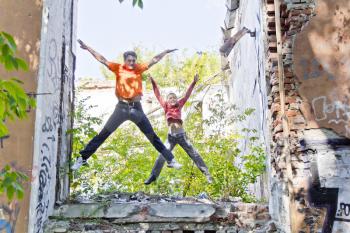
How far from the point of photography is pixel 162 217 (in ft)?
17.7

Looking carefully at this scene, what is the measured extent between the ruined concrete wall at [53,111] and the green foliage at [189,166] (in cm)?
44

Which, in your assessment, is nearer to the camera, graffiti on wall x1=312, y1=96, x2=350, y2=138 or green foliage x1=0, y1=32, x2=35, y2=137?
green foliage x1=0, y1=32, x2=35, y2=137

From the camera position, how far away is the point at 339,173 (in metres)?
4.61

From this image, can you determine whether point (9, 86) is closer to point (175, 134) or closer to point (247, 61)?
point (175, 134)

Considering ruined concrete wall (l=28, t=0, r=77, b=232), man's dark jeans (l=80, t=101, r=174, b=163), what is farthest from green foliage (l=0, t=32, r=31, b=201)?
man's dark jeans (l=80, t=101, r=174, b=163)

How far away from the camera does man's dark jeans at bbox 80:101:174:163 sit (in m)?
6.24

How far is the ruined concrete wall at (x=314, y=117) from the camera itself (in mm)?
4590

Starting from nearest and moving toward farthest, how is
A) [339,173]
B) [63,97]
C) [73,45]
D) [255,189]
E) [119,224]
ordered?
1. [339,173]
2. [119,224]
3. [63,97]
4. [73,45]
5. [255,189]

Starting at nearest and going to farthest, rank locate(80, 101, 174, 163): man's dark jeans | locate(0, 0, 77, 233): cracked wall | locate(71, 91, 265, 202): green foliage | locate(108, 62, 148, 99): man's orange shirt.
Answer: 1. locate(0, 0, 77, 233): cracked wall
2. locate(80, 101, 174, 163): man's dark jeans
3. locate(108, 62, 148, 99): man's orange shirt
4. locate(71, 91, 265, 202): green foliage

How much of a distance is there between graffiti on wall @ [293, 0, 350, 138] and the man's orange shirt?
2511mm

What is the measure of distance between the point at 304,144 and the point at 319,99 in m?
0.55

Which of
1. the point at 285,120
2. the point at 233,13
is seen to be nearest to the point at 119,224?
A: the point at 285,120

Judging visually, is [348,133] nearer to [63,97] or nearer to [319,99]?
[319,99]

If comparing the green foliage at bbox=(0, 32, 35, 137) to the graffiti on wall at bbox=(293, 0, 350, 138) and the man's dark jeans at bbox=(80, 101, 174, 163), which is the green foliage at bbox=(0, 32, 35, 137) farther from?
the man's dark jeans at bbox=(80, 101, 174, 163)
